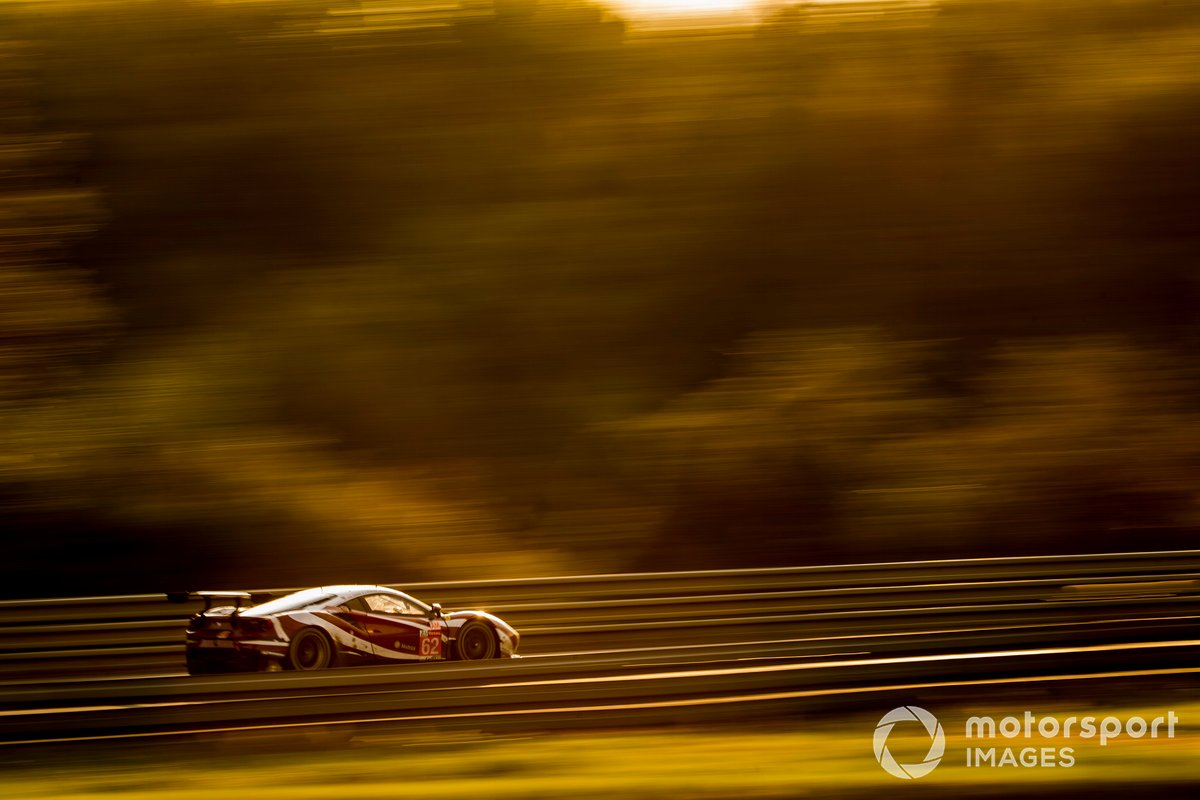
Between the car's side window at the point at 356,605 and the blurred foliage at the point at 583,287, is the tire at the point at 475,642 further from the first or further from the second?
the blurred foliage at the point at 583,287

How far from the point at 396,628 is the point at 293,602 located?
2.52ft

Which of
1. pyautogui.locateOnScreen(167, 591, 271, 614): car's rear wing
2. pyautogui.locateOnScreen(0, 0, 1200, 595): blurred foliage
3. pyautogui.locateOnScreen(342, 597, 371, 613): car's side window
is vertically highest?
pyautogui.locateOnScreen(0, 0, 1200, 595): blurred foliage

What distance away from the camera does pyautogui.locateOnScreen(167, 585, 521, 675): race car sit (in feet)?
30.6

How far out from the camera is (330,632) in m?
9.65

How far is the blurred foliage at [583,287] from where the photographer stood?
1325cm

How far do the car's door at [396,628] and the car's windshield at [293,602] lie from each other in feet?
1.01

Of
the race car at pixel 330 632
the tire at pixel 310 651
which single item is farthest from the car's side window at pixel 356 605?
the tire at pixel 310 651

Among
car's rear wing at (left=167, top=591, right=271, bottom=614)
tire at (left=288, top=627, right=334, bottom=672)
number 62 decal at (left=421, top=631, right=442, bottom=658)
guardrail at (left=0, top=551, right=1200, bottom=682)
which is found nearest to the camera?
car's rear wing at (left=167, top=591, right=271, bottom=614)

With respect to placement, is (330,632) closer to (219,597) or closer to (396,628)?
(396,628)

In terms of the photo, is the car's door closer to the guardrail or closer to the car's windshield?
the car's windshield

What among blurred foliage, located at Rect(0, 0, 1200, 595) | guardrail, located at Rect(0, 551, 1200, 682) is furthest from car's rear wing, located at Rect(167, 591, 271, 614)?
blurred foliage, located at Rect(0, 0, 1200, 595)

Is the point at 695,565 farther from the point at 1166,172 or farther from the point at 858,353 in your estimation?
the point at 1166,172

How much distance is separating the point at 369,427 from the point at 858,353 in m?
5.10

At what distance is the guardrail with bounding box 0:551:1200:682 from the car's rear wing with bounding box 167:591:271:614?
865 mm
